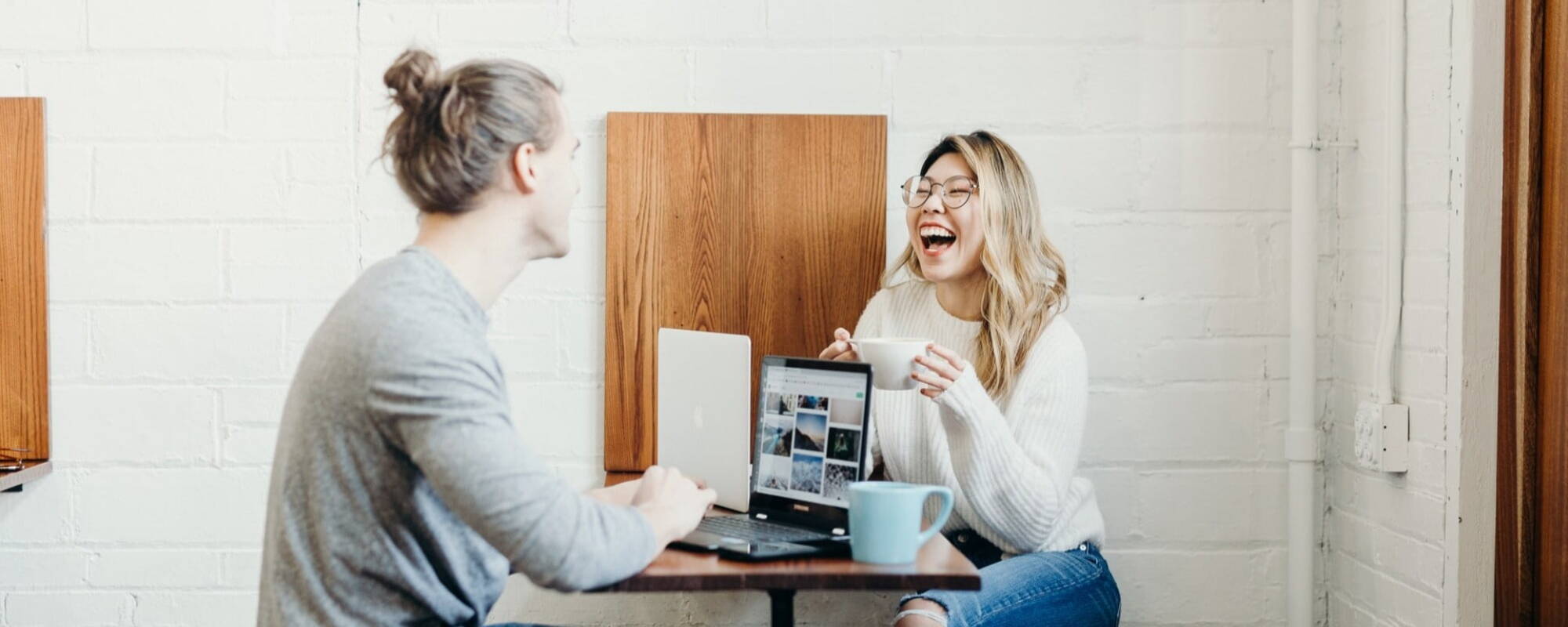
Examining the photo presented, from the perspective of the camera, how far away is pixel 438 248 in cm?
148

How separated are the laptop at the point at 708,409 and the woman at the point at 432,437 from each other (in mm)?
347

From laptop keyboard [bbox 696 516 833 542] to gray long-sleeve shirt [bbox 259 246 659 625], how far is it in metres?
0.25

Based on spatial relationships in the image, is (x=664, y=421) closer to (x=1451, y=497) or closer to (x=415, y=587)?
(x=415, y=587)

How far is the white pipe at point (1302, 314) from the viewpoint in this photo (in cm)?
235

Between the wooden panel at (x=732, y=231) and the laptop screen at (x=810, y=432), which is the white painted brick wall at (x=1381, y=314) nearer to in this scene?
the wooden panel at (x=732, y=231)

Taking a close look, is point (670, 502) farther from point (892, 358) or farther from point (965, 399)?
point (965, 399)

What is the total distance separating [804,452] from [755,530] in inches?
5.0

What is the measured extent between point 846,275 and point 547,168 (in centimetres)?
95

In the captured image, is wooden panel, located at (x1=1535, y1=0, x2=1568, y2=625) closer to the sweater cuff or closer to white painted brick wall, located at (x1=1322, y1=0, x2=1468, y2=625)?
white painted brick wall, located at (x1=1322, y1=0, x2=1468, y2=625)

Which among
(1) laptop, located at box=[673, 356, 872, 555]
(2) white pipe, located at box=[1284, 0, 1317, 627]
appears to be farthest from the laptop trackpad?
(2) white pipe, located at box=[1284, 0, 1317, 627]

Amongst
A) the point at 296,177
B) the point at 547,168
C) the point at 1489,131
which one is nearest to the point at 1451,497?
the point at 1489,131

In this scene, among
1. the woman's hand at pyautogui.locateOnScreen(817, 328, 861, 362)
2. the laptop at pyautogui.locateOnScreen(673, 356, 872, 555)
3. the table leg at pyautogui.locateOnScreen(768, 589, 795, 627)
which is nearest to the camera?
the table leg at pyautogui.locateOnScreen(768, 589, 795, 627)

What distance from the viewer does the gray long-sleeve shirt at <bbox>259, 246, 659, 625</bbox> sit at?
4.31 ft

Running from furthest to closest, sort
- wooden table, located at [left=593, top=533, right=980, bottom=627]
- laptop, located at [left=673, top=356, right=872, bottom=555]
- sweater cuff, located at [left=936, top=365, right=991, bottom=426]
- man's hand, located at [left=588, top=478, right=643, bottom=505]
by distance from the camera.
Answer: sweater cuff, located at [left=936, top=365, right=991, bottom=426], man's hand, located at [left=588, top=478, right=643, bottom=505], laptop, located at [left=673, top=356, right=872, bottom=555], wooden table, located at [left=593, top=533, right=980, bottom=627]
